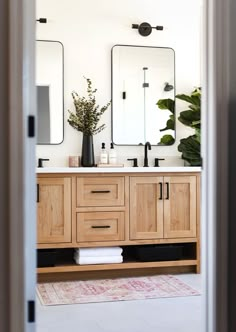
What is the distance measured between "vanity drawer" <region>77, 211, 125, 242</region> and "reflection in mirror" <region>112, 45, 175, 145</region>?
86 cm

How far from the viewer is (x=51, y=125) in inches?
181

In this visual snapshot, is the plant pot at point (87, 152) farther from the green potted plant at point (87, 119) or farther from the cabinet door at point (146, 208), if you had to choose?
the cabinet door at point (146, 208)

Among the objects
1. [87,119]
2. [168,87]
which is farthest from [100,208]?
[168,87]

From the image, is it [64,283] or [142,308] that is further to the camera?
[64,283]

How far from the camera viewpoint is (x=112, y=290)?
3811 mm

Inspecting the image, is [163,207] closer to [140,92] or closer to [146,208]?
[146,208]

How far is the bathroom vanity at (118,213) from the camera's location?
4.07 m

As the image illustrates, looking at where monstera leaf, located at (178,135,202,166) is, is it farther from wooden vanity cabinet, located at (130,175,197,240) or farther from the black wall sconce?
the black wall sconce
